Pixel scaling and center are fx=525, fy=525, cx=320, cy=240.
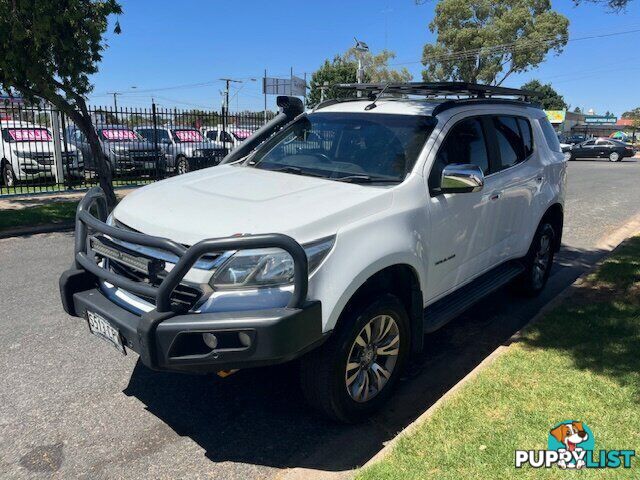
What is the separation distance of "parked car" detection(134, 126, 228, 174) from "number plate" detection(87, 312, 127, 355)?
13.7 m

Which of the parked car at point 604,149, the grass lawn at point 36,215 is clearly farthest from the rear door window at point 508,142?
the parked car at point 604,149

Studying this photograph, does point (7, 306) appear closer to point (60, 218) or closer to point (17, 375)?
point (17, 375)

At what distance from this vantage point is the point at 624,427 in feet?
9.75

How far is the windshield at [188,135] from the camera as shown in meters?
17.1

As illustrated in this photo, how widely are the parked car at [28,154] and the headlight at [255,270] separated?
12891 millimetres

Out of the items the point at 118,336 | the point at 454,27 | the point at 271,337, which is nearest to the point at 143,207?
the point at 118,336

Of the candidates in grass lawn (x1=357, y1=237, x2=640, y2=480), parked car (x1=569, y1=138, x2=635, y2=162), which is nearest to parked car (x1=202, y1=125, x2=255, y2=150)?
grass lawn (x1=357, y1=237, x2=640, y2=480)

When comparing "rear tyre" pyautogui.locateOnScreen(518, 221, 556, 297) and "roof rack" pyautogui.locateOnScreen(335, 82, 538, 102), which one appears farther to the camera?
"rear tyre" pyautogui.locateOnScreen(518, 221, 556, 297)

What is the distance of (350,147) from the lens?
155 inches

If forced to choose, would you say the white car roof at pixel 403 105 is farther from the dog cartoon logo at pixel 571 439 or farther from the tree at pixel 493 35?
the tree at pixel 493 35

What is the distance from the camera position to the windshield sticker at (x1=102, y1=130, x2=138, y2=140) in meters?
15.9

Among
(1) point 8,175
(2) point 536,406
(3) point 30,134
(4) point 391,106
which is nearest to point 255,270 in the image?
(2) point 536,406

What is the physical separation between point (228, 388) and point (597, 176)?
21.9 m

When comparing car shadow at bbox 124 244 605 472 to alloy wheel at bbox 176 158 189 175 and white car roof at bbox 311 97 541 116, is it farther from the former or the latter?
alloy wheel at bbox 176 158 189 175
